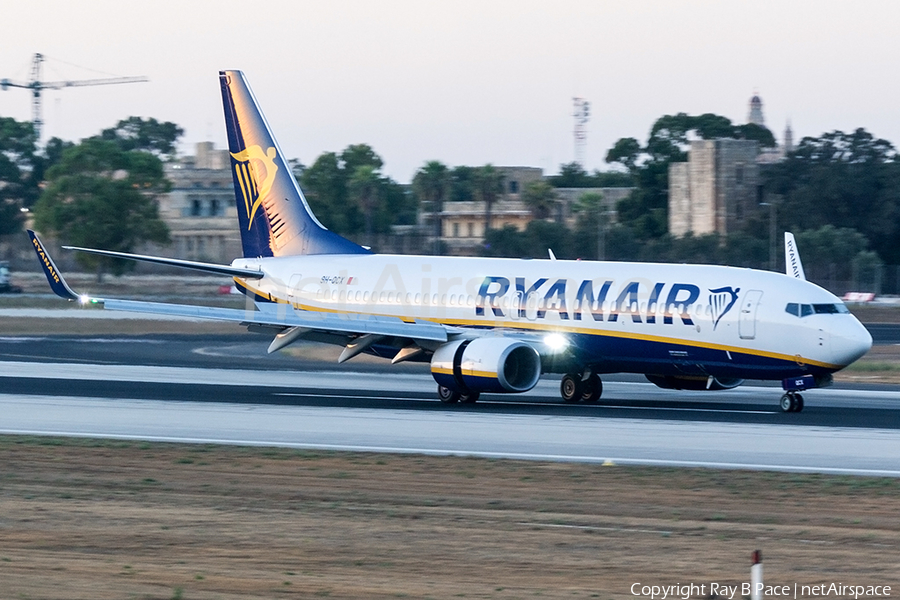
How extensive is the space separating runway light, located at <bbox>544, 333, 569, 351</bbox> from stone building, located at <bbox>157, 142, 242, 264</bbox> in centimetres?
7576

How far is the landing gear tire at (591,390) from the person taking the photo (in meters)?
30.0

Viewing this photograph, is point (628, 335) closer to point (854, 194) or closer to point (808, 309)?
point (808, 309)

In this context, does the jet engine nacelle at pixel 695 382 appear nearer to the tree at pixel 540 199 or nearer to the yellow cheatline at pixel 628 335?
the yellow cheatline at pixel 628 335

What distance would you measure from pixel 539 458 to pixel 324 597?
9.65m

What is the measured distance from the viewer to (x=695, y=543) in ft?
43.5

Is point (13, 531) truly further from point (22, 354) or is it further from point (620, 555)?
point (22, 354)

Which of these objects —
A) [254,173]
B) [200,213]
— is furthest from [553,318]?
[200,213]

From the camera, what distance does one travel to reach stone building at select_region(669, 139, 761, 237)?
356ft

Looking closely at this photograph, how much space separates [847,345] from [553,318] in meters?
6.67

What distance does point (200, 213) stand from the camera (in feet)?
432

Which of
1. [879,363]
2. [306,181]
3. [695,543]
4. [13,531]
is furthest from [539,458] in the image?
[306,181]

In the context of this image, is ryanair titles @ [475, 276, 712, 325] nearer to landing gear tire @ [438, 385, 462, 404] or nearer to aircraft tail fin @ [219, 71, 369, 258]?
landing gear tire @ [438, 385, 462, 404]

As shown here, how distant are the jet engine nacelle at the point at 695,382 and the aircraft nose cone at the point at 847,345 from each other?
3228mm

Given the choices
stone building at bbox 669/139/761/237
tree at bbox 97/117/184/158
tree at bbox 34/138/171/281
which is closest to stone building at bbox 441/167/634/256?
stone building at bbox 669/139/761/237
